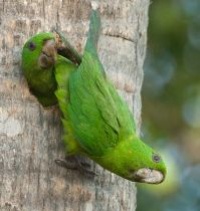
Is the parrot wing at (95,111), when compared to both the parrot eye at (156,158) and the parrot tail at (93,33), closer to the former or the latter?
the parrot tail at (93,33)

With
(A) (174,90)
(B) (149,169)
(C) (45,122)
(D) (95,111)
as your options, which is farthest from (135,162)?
(A) (174,90)

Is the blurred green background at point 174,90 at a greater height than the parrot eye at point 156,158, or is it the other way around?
the blurred green background at point 174,90

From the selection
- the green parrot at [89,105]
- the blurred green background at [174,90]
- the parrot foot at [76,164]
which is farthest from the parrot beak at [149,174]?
the blurred green background at [174,90]

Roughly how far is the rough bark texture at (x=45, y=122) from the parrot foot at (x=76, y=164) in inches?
0.9

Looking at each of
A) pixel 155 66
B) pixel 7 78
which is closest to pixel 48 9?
pixel 7 78

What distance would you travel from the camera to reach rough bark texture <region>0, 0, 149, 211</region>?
124 inches

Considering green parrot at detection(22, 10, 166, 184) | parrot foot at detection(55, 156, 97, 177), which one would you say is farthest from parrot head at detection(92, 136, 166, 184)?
parrot foot at detection(55, 156, 97, 177)

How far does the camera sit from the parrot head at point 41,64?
3182mm

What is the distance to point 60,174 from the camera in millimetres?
3203

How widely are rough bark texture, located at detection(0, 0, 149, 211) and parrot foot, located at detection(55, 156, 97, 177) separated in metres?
0.02

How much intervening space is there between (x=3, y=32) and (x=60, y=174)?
0.62 m

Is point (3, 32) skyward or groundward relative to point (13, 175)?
skyward

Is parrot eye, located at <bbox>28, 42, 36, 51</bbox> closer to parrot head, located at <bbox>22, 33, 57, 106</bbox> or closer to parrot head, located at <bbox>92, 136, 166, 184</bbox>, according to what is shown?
parrot head, located at <bbox>22, 33, 57, 106</bbox>

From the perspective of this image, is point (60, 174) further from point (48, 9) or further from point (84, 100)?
point (48, 9)
